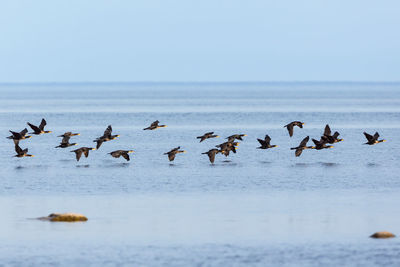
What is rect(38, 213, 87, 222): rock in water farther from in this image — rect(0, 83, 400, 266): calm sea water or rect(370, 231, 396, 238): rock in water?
rect(370, 231, 396, 238): rock in water

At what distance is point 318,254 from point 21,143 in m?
46.5

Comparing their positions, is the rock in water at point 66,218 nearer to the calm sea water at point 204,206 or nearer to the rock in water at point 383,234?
the calm sea water at point 204,206

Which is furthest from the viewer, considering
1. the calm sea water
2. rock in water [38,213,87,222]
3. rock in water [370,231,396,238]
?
rock in water [38,213,87,222]

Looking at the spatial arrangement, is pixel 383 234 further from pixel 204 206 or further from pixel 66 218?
pixel 66 218

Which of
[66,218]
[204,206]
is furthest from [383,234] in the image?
[66,218]

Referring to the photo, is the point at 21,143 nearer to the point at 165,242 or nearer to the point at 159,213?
the point at 159,213

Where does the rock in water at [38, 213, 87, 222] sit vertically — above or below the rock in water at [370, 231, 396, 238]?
above

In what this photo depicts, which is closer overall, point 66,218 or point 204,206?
point 66,218

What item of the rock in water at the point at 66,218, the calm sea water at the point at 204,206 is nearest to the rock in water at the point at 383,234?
the calm sea water at the point at 204,206

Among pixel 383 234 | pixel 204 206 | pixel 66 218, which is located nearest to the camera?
pixel 383 234

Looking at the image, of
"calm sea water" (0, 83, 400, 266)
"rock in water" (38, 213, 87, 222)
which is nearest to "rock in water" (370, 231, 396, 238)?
"calm sea water" (0, 83, 400, 266)

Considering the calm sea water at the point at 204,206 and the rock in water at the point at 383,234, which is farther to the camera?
the rock in water at the point at 383,234

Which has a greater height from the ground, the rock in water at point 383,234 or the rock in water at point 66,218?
the rock in water at point 66,218

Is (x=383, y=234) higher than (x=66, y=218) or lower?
lower
